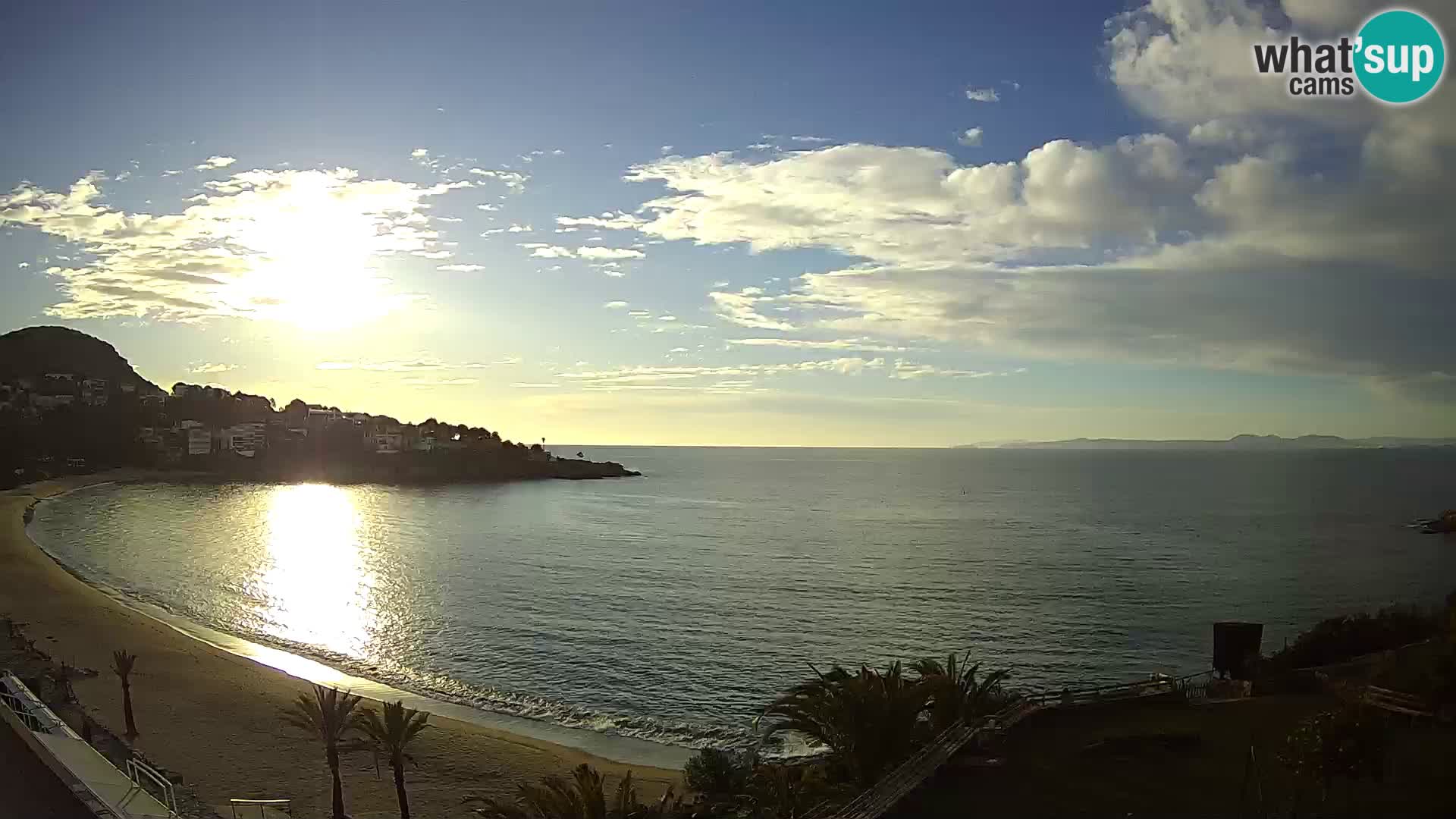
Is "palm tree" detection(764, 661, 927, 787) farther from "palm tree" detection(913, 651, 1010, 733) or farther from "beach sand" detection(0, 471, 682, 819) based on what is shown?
"beach sand" detection(0, 471, 682, 819)

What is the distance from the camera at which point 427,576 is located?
67625 millimetres

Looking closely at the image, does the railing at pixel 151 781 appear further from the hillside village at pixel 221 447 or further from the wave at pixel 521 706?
the hillside village at pixel 221 447

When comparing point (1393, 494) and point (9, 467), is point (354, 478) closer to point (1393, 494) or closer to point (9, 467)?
point (9, 467)

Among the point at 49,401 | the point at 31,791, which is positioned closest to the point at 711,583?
the point at 31,791

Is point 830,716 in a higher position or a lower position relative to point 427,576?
higher

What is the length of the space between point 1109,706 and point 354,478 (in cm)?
18526

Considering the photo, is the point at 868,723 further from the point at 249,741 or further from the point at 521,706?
the point at 249,741

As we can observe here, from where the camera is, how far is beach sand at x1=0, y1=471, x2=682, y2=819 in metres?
26.0

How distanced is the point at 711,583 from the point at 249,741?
3612 centimetres

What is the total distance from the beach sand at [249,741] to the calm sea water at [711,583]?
4.06 meters

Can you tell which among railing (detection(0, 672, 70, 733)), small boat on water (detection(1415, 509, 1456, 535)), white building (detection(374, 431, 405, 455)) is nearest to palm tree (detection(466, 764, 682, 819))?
railing (detection(0, 672, 70, 733))

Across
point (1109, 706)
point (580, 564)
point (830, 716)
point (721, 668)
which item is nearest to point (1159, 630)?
point (721, 668)

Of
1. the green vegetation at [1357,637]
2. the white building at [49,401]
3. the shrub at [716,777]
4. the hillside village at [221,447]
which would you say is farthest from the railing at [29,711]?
the white building at [49,401]

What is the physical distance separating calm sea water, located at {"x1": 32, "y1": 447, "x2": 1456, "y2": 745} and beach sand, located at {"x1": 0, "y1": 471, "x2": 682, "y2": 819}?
4062mm
